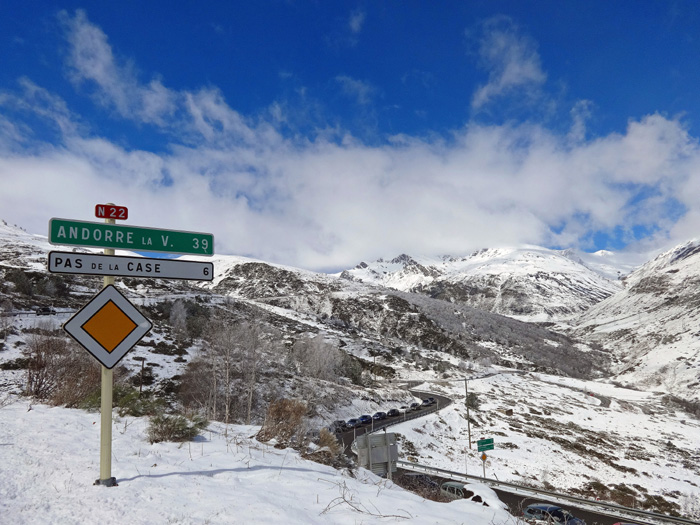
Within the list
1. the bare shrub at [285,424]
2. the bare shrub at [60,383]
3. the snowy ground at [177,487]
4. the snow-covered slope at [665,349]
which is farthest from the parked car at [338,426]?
the snow-covered slope at [665,349]

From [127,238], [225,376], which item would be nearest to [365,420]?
[225,376]

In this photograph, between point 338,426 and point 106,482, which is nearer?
point 106,482

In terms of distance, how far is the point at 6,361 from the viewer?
28812 mm

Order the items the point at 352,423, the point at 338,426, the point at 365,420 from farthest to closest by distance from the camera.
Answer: the point at 365,420
the point at 352,423
the point at 338,426

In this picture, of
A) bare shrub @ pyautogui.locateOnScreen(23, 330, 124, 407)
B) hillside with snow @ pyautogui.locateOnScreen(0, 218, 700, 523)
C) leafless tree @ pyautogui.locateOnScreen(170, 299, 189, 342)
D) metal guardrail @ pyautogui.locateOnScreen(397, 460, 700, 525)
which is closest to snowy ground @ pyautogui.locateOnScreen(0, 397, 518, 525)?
hillside with snow @ pyautogui.locateOnScreen(0, 218, 700, 523)

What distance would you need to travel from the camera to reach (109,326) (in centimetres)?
478

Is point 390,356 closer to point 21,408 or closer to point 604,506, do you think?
point 604,506

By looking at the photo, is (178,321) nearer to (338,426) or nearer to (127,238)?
(338,426)

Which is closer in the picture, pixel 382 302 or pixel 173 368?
pixel 173 368

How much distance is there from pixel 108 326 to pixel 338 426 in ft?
121

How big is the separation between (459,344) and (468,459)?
105 m

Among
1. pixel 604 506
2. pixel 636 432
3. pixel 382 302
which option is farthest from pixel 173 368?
pixel 382 302

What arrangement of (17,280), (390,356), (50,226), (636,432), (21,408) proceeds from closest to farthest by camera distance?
(50,226) → (21,408) → (636,432) → (17,280) → (390,356)

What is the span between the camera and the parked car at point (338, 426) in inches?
1461
